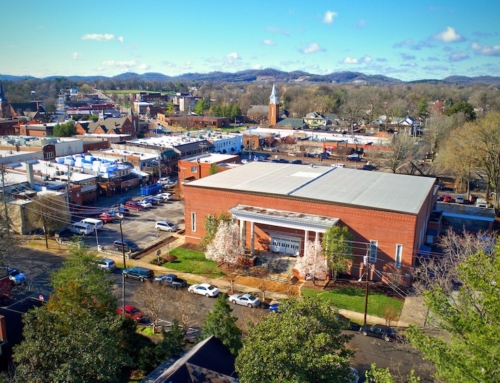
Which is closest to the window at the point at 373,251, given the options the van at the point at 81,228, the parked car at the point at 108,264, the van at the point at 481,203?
the parked car at the point at 108,264

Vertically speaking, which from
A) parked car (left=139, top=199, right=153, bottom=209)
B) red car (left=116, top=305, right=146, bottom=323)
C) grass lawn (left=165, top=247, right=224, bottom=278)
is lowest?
grass lawn (left=165, top=247, right=224, bottom=278)

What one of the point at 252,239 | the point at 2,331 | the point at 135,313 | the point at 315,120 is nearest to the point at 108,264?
the point at 135,313

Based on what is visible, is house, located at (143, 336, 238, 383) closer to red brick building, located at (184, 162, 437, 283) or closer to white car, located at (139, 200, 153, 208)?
red brick building, located at (184, 162, 437, 283)

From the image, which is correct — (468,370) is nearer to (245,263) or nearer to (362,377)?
(362,377)

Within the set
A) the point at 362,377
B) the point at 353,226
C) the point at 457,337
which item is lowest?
the point at 362,377

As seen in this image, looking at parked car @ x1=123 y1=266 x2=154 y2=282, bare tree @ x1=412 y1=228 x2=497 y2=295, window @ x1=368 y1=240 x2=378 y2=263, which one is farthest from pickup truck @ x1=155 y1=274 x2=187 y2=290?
bare tree @ x1=412 y1=228 x2=497 y2=295

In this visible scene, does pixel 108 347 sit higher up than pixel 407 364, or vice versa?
pixel 108 347

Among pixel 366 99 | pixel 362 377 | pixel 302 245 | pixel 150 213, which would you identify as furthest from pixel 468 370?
pixel 366 99
